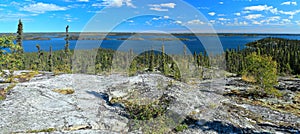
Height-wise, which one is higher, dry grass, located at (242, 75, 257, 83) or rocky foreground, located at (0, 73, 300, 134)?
rocky foreground, located at (0, 73, 300, 134)

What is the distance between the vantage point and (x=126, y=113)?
20.9 m

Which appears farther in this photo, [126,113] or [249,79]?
[249,79]

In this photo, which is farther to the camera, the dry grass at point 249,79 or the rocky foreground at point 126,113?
the dry grass at point 249,79

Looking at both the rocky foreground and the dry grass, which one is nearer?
the rocky foreground

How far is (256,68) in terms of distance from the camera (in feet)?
141

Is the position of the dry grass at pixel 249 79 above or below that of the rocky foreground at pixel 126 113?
below

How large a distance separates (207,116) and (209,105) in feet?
14.3

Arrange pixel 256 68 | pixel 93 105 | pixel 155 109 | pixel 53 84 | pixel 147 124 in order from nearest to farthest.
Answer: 1. pixel 147 124
2. pixel 155 109
3. pixel 93 105
4. pixel 53 84
5. pixel 256 68

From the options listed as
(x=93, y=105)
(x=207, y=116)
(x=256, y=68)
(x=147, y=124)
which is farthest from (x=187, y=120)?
(x=256, y=68)

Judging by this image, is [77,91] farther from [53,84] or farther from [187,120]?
[187,120]

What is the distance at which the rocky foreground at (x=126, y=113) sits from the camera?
17.2m

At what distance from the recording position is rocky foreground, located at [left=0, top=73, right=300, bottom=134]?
→ 17234mm

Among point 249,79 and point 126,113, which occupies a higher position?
point 126,113

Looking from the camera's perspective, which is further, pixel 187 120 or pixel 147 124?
pixel 187 120
